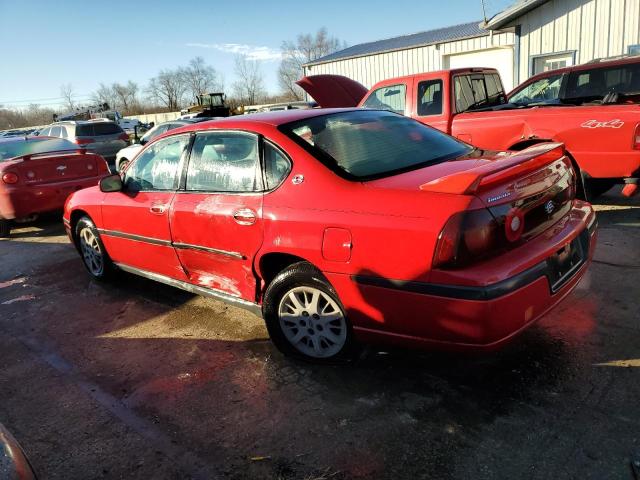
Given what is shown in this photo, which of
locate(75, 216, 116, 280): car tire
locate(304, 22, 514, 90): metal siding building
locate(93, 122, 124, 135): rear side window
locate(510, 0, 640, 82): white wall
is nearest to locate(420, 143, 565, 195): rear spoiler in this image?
locate(75, 216, 116, 280): car tire

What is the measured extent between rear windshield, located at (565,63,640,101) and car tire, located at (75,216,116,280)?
6.30m

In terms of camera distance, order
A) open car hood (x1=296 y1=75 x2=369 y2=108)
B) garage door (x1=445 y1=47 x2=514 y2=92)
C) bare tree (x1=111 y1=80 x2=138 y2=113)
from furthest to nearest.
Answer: bare tree (x1=111 y1=80 x2=138 y2=113)
garage door (x1=445 y1=47 x2=514 y2=92)
open car hood (x1=296 y1=75 x2=369 y2=108)

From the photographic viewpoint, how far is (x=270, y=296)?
313 cm

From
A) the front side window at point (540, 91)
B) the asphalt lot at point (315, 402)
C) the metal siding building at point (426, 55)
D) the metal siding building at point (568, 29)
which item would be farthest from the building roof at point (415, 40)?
the asphalt lot at point (315, 402)

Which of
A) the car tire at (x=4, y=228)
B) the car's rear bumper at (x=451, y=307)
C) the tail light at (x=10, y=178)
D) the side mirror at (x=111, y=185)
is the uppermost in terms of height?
the side mirror at (x=111, y=185)

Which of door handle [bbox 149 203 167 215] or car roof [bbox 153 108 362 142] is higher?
car roof [bbox 153 108 362 142]

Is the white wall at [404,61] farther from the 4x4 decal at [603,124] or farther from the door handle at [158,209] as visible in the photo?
the door handle at [158,209]

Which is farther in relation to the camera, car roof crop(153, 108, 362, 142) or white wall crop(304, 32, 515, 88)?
white wall crop(304, 32, 515, 88)

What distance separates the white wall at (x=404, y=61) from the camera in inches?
680

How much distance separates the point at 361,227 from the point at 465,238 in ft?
1.73

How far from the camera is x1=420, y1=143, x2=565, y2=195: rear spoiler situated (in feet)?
7.83

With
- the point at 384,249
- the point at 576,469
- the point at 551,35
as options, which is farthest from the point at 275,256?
the point at 551,35

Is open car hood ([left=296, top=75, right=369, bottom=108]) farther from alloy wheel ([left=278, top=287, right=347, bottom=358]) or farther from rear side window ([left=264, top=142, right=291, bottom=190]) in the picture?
alloy wheel ([left=278, top=287, right=347, bottom=358])

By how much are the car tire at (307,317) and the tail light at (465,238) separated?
74cm
